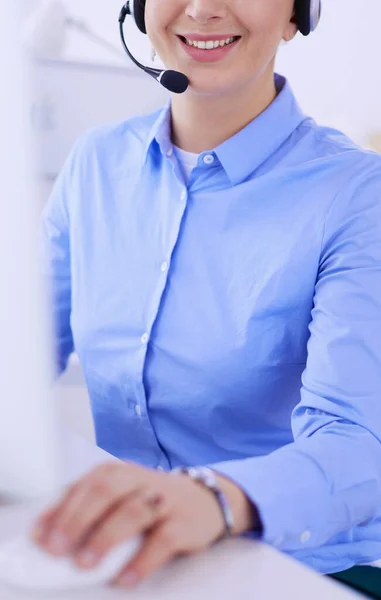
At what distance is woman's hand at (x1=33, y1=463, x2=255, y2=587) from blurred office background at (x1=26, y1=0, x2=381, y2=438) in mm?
1150

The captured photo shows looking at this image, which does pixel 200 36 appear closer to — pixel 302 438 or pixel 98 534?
pixel 302 438

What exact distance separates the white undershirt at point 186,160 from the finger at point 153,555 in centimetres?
74

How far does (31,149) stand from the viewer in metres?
0.54

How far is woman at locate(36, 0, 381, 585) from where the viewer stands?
3.28 ft

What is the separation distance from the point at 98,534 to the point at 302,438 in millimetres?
346

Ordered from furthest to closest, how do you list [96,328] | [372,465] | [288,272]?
[96,328]
[288,272]
[372,465]

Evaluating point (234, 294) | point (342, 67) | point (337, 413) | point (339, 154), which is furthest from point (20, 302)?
point (342, 67)

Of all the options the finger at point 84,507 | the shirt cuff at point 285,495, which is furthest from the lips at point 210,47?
the finger at point 84,507

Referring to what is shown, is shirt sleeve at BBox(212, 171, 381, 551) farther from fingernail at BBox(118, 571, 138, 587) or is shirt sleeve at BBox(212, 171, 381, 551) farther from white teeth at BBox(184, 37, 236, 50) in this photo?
white teeth at BBox(184, 37, 236, 50)

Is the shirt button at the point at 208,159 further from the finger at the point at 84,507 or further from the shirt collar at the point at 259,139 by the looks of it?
the finger at the point at 84,507

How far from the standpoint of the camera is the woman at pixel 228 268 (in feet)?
3.28

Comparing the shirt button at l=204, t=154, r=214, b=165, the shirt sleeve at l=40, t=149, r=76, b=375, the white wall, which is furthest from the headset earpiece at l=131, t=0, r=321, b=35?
the white wall

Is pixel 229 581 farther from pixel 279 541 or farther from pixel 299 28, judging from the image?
pixel 299 28

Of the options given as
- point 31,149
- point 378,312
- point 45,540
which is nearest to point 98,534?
point 45,540
